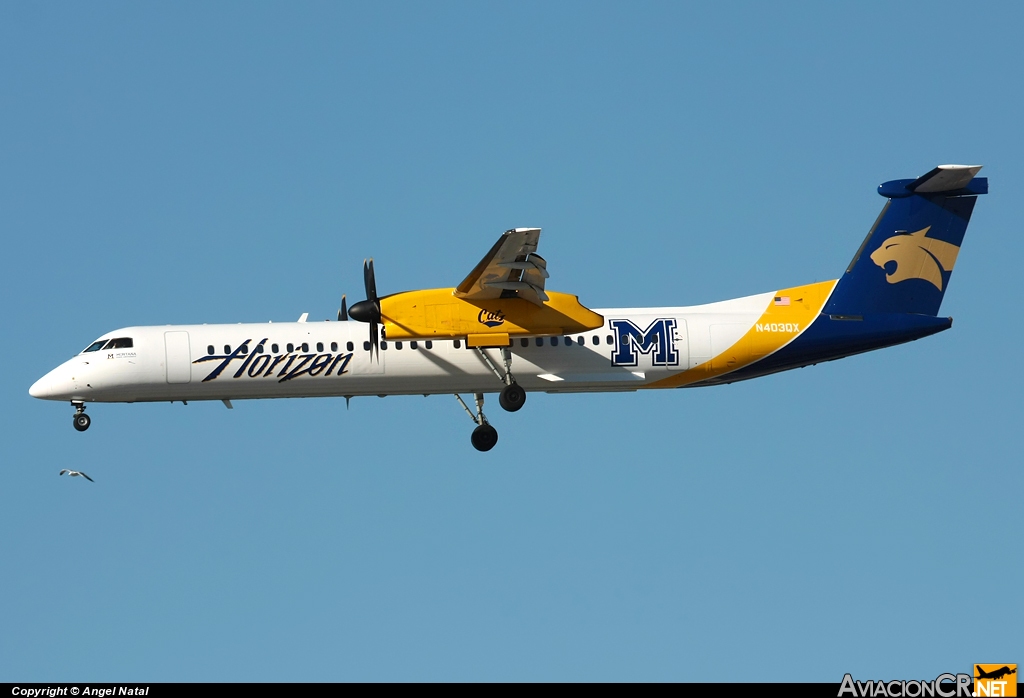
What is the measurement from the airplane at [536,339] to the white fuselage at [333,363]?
0.09 ft

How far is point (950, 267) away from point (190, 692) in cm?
1901

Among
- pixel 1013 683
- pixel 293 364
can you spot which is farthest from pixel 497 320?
pixel 1013 683

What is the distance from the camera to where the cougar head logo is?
32.6m

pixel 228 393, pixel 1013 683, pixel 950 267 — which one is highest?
pixel 950 267

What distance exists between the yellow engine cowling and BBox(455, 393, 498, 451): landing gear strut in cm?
231

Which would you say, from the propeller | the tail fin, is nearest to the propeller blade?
the propeller

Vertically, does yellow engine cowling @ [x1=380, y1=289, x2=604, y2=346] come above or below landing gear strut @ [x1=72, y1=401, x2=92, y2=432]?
above

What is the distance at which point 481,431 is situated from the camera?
32500 mm

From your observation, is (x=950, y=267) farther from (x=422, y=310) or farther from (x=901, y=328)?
(x=422, y=310)

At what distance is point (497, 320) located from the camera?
101ft

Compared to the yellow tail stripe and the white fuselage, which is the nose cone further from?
the yellow tail stripe

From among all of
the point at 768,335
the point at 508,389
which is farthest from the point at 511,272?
the point at 768,335

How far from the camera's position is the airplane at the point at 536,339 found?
3081 cm

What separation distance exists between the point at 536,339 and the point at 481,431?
2464 millimetres
